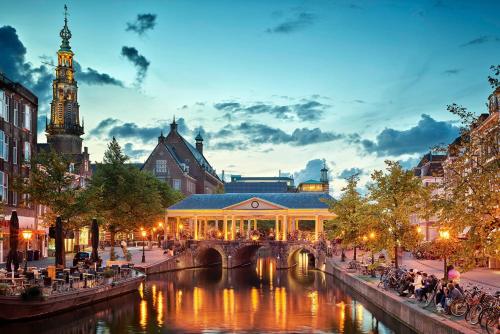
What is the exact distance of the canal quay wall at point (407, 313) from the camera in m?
25.9

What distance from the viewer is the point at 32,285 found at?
36.1 metres

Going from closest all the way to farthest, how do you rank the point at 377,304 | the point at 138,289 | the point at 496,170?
1. the point at 496,170
2. the point at 377,304
3. the point at 138,289

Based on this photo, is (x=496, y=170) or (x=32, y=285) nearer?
(x=496, y=170)

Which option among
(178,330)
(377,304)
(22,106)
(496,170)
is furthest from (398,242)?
(22,106)

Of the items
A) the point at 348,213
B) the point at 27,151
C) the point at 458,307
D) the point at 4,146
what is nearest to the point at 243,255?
the point at 348,213

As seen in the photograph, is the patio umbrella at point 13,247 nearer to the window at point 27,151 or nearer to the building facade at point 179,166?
the window at point 27,151

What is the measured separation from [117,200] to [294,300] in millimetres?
33318

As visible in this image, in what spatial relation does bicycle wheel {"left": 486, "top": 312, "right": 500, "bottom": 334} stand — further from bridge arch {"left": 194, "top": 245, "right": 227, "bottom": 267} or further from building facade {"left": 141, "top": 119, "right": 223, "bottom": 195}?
building facade {"left": 141, "top": 119, "right": 223, "bottom": 195}

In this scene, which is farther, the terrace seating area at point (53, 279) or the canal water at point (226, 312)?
the canal water at point (226, 312)

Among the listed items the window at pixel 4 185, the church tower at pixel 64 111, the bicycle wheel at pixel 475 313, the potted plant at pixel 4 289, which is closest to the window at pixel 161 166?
the church tower at pixel 64 111

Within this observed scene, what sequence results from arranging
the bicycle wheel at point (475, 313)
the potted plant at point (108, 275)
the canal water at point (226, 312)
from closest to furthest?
the bicycle wheel at point (475, 313), the canal water at point (226, 312), the potted plant at point (108, 275)

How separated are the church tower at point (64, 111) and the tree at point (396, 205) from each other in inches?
3345

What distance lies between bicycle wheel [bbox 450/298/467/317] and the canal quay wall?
61 centimetres

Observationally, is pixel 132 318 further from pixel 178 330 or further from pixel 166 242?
pixel 166 242
